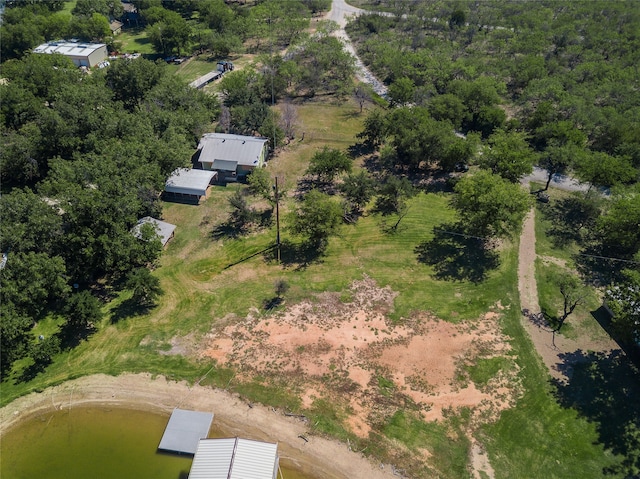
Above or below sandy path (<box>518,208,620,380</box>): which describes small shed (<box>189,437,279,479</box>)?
above

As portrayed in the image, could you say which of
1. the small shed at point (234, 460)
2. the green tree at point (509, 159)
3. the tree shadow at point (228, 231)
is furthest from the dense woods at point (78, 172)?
the green tree at point (509, 159)

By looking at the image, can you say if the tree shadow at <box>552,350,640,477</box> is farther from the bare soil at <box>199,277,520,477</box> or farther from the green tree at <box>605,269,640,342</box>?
the bare soil at <box>199,277,520,477</box>

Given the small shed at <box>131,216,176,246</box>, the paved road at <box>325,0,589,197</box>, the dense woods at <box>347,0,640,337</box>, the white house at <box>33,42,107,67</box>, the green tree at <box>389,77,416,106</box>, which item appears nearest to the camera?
the small shed at <box>131,216,176,246</box>

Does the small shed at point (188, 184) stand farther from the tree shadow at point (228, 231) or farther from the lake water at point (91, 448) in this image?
the lake water at point (91, 448)

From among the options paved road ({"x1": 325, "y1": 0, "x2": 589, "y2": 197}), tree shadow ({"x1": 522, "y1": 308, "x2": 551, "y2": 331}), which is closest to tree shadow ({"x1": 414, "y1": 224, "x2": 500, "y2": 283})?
tree shadow ({"x1": 522, "y1": 308, "x2": 551, "y2": 331})

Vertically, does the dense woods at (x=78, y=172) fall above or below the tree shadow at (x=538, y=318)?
above

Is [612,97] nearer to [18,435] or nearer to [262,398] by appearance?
[262,398]
